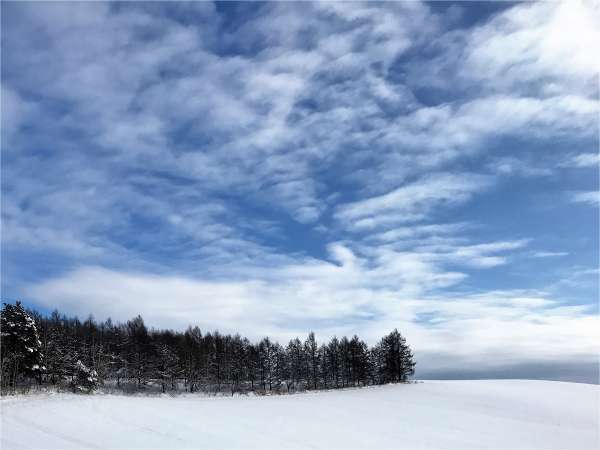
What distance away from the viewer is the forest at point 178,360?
61.2 metres

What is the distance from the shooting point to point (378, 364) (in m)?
109

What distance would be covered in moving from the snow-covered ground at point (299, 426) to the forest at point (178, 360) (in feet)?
98.8

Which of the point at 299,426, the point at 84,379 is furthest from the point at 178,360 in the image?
the point at 299,426

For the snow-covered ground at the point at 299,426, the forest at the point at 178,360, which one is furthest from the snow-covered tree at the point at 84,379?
the snow-covered ground at the point at 299,426

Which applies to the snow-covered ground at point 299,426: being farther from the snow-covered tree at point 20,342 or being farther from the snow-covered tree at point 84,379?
the snow-covered tree at point 20,342

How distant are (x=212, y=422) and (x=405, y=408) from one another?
24198 mm

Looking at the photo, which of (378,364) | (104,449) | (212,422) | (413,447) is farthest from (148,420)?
(378,364)

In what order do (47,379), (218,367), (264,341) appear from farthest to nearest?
(264,341), (218,367), (47,379)

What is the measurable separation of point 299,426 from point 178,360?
6485 centimetres

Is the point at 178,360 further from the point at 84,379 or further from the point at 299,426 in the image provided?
the point at 299,426

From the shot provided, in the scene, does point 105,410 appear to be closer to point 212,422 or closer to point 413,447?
point 212,422

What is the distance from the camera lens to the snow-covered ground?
22.5 m

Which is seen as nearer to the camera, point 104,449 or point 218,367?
point 104,449

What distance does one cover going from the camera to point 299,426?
30.1 metres
